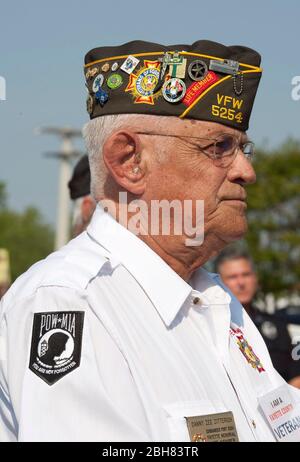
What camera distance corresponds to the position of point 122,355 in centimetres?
→ 233

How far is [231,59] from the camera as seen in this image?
2.98 m

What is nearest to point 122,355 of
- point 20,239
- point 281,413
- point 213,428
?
point 213,428

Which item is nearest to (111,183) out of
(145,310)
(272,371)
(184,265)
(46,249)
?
(184,265)

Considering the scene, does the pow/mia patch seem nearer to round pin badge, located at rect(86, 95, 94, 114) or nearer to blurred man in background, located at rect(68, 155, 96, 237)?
round pin badge, located at rect(86, 95, 94, 114)

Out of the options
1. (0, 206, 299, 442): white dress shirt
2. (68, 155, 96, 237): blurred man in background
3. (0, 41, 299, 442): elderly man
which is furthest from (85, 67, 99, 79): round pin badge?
(68, 155, 96, 237): blurred man in background

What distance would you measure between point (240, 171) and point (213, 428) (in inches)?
36.2

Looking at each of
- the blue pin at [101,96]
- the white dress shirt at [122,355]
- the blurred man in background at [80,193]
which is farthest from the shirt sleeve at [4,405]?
the blurred man in background at [80,193]

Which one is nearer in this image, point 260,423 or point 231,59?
point 260,423

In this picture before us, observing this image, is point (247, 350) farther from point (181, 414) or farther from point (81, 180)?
point (81, 180)

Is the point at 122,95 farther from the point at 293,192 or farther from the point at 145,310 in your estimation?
the point at 293,192

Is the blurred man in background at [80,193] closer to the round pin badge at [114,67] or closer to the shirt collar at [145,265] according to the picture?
the round pin badge at [114,67]

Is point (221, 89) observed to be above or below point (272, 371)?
above

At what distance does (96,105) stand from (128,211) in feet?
1.33

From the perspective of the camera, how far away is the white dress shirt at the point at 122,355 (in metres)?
2.21
